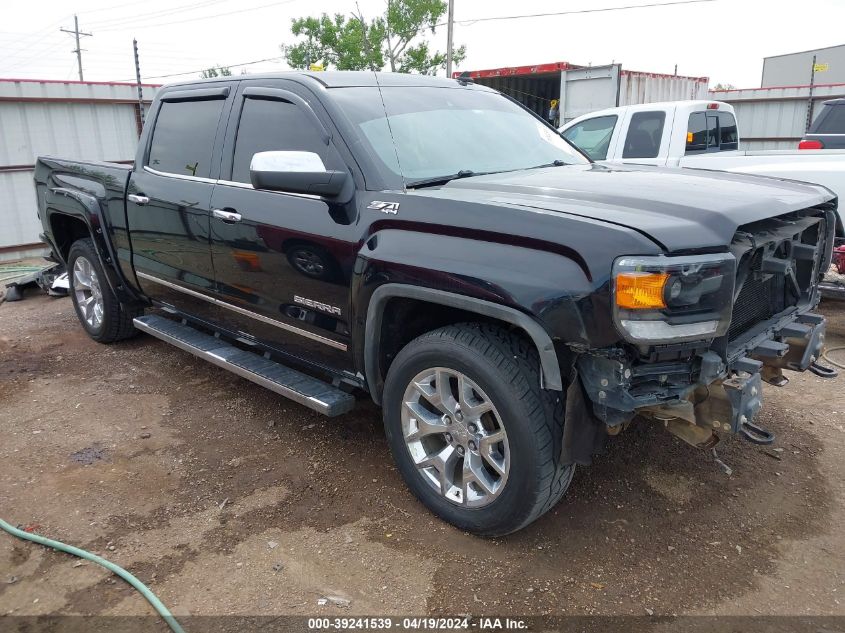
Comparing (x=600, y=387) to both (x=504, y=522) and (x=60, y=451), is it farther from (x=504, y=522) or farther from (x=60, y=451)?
(x=60, y=451)

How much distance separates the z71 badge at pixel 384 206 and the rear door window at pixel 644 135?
5.14m

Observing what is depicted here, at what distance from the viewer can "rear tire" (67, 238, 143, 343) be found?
5465 mm

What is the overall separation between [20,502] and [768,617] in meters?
3.39

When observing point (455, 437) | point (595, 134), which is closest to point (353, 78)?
point (455, 437)

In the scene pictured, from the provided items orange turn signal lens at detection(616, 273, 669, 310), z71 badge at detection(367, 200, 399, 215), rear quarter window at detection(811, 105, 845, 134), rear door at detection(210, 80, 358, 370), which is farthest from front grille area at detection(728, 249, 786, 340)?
rear quarter window at detection(811, 105, 845, 134)

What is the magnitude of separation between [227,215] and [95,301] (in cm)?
260

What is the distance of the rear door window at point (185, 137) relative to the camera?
165 inches

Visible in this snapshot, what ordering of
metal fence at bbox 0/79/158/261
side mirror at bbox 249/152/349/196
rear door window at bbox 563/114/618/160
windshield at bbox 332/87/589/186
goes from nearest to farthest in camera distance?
side mirror at bbox 249/152/349/196
windshield at bbox 332/87/589/186
rear door window at bbox 563/114/618/160
metal fence at bbox 0/79/158/261

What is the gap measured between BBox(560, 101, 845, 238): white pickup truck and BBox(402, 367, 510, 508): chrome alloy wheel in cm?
421

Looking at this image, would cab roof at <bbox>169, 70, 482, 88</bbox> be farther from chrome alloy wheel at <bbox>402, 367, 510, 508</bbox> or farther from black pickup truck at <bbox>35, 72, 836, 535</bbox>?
chrome alloy wheel at <bbox>402, 367, 510, 508</bbox>

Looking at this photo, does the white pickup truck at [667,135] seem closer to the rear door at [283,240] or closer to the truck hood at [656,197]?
the truck hood at [656,197]

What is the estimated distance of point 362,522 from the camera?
3170mm

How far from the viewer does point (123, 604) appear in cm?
265

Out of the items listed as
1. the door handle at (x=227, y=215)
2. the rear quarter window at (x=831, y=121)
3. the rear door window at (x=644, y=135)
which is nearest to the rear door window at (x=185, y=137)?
the door handle at (x=227, y=215)
